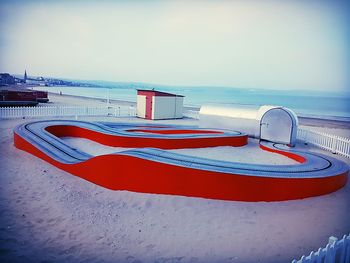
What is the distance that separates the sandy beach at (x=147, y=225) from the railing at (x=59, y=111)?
12.3m

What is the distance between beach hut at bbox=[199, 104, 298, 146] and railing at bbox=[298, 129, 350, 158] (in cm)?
163

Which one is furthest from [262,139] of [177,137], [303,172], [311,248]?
[311,248]

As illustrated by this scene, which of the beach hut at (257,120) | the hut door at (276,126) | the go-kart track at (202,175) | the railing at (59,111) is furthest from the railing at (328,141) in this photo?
the railing at (59,111)

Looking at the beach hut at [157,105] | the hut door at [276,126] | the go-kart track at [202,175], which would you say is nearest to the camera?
the go-kart track at [202,175]

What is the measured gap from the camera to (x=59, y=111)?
66.9ft

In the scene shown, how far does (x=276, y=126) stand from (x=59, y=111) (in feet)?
50.8

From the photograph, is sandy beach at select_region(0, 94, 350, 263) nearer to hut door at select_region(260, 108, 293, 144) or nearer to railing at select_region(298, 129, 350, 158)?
railing at select_region(298, 129, 350, 158)

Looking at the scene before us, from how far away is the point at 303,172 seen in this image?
23.5ft

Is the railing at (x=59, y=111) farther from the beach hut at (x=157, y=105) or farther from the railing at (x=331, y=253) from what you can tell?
the railing at (x=331, y=253)

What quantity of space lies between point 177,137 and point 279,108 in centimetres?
603

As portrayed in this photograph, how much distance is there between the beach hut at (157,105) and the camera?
22.1 m

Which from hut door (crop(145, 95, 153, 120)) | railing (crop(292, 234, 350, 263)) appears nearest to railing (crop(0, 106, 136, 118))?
hut door (crop(145, 95, 153, 120))

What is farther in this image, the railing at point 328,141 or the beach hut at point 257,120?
the beach hut at point 257,120

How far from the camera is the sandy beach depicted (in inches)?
176
